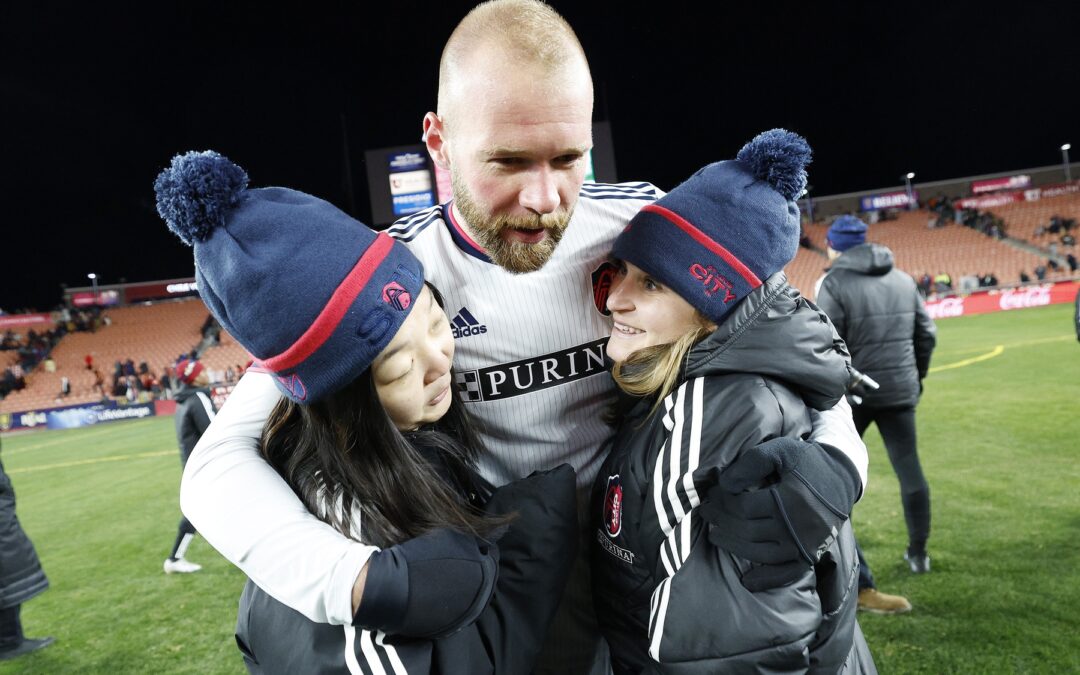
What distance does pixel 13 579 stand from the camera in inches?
167

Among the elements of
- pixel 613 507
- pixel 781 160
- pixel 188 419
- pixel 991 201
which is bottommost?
pixel 991 201

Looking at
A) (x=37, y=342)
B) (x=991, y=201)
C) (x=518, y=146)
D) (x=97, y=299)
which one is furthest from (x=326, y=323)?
(x=991, y=201)

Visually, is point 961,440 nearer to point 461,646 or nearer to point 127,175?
point 461,646

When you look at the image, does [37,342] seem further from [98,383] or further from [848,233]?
[848,233]

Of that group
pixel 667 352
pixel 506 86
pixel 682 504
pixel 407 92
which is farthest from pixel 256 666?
pixel 407 92

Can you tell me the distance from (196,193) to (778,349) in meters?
1.10

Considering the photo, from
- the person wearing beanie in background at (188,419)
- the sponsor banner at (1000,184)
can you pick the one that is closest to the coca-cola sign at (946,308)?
the sponsor banner at (1000,184)

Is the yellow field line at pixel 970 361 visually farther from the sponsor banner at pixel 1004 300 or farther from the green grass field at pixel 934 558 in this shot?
the sponsor banner at pixel 1004 300

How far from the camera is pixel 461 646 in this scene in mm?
996

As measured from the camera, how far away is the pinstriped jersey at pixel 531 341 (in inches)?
63.1

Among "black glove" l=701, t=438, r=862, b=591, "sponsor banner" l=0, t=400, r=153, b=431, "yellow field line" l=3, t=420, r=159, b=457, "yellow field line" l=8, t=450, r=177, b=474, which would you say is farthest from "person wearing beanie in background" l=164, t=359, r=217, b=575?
"sponsor banner" l=0, t=400, r=153, b=431

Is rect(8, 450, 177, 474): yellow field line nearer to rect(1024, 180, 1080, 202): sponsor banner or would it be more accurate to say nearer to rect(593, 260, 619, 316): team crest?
rect(593, 260, 619, 316): team crest

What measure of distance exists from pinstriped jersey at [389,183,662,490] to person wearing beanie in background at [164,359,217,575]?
4538 millimetres

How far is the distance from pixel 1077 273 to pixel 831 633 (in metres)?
31.5
